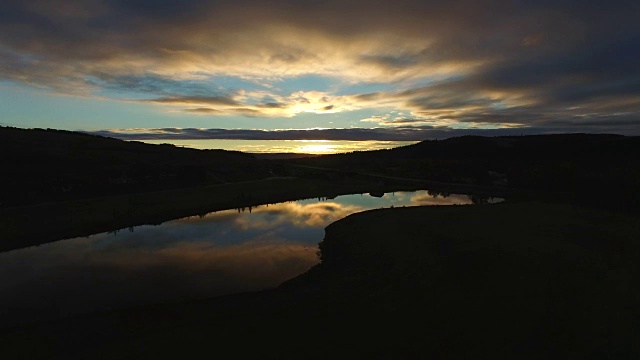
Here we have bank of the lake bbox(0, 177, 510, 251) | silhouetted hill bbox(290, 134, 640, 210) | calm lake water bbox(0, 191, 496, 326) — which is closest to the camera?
calm lake water bbox(0, 191, 496, 326)

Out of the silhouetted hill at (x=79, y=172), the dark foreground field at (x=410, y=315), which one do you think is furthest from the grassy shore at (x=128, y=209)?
the dark foreground field at (x=410, y=315)

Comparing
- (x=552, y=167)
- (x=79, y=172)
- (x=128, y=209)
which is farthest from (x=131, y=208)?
(x=552, y=167)

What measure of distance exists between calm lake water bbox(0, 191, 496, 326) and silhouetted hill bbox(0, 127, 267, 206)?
22474 mm

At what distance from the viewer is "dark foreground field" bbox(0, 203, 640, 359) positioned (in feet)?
47.5

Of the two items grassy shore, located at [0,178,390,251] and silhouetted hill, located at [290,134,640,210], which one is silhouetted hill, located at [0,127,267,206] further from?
silhouetted hill, located at [290,134,640,210]

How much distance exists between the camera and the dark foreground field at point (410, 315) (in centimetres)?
1448

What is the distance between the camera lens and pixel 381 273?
23.0 m

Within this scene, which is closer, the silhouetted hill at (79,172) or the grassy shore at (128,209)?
the grassy shore at (128,209)

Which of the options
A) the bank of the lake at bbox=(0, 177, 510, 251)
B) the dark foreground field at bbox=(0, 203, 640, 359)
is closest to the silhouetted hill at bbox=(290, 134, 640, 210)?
the bank of the lake at bbox=(0, 177, 510, 251)

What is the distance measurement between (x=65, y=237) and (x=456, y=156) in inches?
7494

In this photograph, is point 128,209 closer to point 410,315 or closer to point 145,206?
point 145,206

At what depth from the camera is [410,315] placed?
672 inches

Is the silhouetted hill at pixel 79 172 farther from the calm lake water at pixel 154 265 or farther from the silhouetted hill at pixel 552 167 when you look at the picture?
the silhouetted hill at pixel 552 167

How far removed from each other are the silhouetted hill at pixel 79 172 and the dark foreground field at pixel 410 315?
41.2 meters
